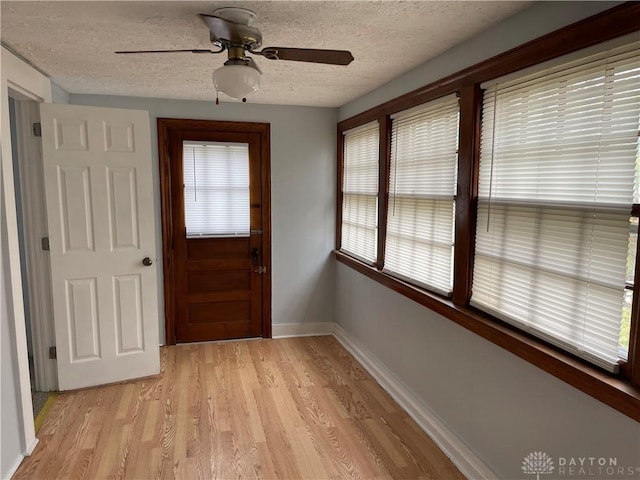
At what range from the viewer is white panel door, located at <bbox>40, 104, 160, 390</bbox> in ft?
9.59

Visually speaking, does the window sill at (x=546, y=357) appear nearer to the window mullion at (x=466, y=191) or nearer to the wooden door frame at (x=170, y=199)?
the window mullion at (x=466, y=191)

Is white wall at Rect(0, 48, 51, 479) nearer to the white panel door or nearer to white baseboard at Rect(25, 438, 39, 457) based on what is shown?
white baseboard at Rect(25, 438, 39, 457)

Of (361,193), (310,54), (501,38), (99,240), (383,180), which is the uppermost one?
(501,38)

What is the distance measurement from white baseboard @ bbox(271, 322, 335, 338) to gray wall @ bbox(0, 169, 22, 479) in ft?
7.66

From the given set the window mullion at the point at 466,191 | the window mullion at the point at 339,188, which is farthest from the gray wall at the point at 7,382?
the window mullion at the point at 339,188

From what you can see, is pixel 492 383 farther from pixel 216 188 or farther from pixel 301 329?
pixel 216 188

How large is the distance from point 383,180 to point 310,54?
5.02ft

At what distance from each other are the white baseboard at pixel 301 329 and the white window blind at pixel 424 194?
58.3 inches

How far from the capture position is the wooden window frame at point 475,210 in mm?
1442

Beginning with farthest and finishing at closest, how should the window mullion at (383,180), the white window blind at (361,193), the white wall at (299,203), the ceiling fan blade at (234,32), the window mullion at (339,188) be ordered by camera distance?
1. the window mullion at (339,188)
2. the white wall at (299,203)
3. the white window blind at (361,193)
4. the window mullion at (383,180)
5. the ceiling fan blade at (234,32)

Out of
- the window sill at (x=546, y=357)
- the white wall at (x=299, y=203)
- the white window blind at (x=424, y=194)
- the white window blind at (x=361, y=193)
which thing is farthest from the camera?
the white wall at (x=299, y=203)

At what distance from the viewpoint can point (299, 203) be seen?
13.8 ft

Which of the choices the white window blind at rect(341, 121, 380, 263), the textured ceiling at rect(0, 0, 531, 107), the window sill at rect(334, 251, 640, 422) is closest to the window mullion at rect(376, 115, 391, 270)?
the white window blind at rect(341, 121, 380, 263)

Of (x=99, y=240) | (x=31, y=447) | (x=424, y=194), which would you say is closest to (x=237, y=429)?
(x=31, y=447)
